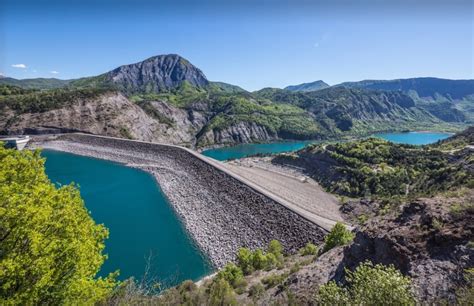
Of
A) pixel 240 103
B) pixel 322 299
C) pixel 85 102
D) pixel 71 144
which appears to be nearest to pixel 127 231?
pixel 322 299

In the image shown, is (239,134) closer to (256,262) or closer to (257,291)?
(256,262)

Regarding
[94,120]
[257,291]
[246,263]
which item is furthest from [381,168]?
[94,120]

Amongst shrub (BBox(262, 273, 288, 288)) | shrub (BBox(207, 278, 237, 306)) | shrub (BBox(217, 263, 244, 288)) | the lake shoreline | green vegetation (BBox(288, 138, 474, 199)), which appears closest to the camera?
shrub (BBox(207, 278, 237, 306))

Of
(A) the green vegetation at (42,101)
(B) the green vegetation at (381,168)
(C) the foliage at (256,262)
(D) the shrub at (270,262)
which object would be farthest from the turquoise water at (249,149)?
(D) the shrub at (270,262)

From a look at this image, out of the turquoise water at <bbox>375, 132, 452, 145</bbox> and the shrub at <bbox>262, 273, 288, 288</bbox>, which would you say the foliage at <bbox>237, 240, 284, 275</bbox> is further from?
the turquoise water at <bbox>375, 132, 452, 145</bbox>

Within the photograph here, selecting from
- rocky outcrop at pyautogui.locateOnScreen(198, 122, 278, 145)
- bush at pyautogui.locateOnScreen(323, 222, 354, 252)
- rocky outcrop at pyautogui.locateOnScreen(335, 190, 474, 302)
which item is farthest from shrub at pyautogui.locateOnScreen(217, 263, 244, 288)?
rocky outcrop at pyautogui.locateOnScreen(198, 122, 278, 145)
